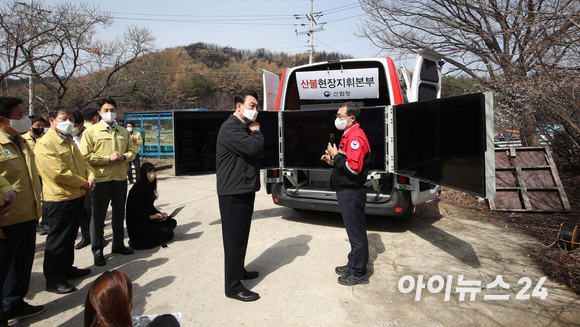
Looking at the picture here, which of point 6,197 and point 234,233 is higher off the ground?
point 6,197

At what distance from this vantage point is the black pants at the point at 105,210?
415 centimetres

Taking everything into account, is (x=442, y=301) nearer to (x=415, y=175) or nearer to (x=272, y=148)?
(x=415, y=175)

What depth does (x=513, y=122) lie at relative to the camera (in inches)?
332

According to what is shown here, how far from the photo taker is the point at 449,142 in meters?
3.71

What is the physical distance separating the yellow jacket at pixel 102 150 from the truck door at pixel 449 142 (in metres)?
3.85

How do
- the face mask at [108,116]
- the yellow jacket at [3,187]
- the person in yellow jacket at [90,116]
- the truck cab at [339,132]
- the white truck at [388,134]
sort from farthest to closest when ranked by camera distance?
the truck cab at [339,132]
the person in yellow jacket at [90,116]
the face mask at [108,116]
the white truck at [388,134]
the yellow jacket at [3,187]

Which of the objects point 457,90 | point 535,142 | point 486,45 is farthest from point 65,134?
point 457,90

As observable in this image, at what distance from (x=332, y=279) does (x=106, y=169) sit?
3151 millimetres

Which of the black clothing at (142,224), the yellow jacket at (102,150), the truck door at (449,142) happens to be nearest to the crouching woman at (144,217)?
the black clothing at (142,224)

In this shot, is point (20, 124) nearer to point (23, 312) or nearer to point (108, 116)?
point (108, 116)

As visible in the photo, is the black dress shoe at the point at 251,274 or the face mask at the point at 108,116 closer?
the black dress shoe at the point at 251,274

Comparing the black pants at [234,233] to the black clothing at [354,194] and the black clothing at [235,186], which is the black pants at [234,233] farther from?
the black clothing at [354,194]

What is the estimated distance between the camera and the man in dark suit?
3.22 m

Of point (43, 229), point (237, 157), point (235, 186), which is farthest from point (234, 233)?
point (43, 229)
